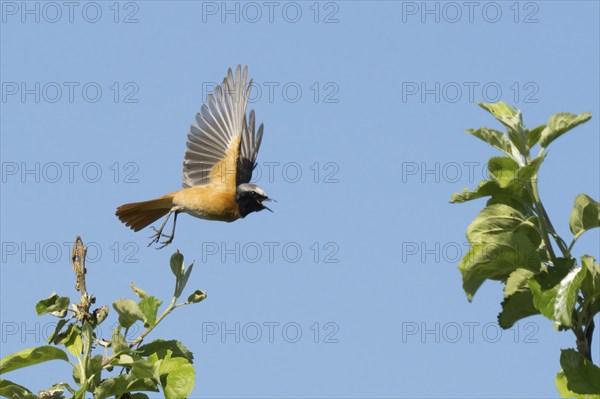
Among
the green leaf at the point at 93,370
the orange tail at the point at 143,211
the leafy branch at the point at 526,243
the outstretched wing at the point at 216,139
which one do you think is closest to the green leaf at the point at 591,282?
the leafy branch at the point at 526,243

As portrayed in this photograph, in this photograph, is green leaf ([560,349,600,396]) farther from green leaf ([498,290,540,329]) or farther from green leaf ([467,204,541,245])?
green leaf ([467,204,541,245])

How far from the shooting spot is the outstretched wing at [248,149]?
805cm

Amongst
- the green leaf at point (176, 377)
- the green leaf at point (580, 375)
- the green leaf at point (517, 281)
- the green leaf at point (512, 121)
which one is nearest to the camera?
the green leaf at point (580, 375)

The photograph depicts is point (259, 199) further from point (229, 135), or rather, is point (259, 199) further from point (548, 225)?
point (548, 225)

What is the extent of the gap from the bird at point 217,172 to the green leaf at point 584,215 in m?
4.29

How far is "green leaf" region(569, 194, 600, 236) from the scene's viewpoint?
3.14 m

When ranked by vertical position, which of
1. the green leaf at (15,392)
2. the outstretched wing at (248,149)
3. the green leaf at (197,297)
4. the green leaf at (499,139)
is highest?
the outstretched wing at (248,149)

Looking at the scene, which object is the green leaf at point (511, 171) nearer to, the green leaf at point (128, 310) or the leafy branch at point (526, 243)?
the leafy branch at point (526, 243)

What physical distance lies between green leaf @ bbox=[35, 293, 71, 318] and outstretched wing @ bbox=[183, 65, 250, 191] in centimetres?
482

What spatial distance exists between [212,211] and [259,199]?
427 mm

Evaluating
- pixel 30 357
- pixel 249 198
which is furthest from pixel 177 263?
pixel 249 198

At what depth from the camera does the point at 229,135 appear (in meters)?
7.84

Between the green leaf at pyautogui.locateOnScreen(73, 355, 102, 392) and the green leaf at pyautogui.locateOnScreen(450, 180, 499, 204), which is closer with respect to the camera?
the green leaf at pyautogui.locateOnScreen(73, 355, 102, 392)

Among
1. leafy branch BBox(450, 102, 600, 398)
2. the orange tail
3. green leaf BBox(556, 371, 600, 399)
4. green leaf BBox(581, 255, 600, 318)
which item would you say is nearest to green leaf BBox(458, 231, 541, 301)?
leafy branch BBox(450, 102, 600, 398)
